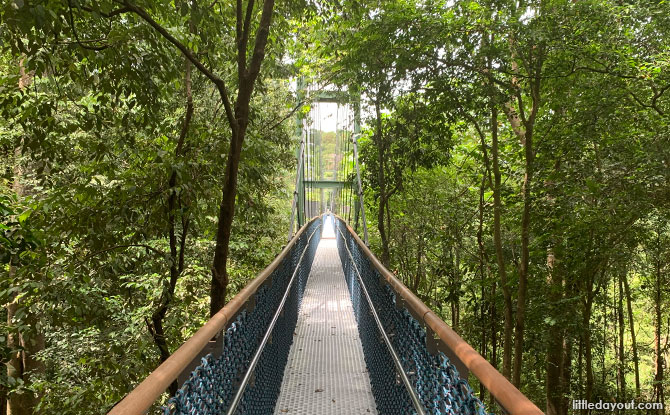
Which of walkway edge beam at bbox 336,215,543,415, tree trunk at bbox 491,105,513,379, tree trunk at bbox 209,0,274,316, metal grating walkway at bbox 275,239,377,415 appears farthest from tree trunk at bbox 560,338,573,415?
walkway edge beam at bbox 336,215,543,415

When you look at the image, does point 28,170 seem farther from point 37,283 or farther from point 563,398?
point 563,398

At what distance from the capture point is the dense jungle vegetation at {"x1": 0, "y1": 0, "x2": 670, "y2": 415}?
2416 mm

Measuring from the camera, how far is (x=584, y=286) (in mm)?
5941

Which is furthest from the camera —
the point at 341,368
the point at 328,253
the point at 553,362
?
the point at 328,253

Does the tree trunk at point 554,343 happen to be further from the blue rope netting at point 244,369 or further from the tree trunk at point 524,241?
the blue rope netting at point 244,369

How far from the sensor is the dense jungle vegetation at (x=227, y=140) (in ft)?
7.93

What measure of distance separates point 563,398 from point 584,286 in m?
Result: 1.78

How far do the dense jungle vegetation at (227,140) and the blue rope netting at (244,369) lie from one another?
0.44 metres

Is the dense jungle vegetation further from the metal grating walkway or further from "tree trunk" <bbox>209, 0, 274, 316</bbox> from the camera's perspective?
the metal grating walkway

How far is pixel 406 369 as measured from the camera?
1888mm

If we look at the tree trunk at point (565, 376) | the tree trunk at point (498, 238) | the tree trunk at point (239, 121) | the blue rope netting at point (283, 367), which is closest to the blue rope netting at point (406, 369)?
the blue rope netting at point (283, 367)

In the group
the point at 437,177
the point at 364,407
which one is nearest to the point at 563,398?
the point at 437,177

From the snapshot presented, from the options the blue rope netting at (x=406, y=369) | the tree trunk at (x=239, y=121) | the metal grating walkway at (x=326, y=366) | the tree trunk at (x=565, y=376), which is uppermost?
the tree trunk at (x=239, y=121)

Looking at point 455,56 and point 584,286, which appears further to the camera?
point 584,286
